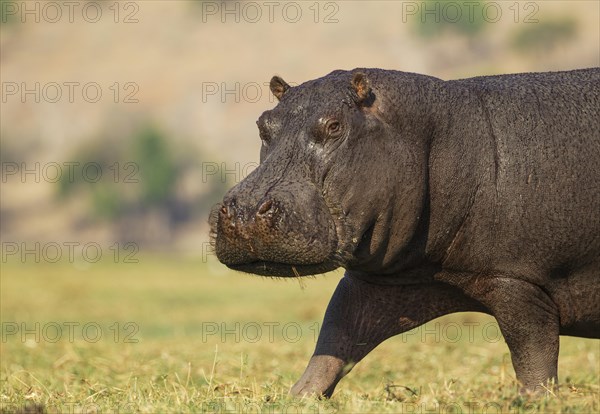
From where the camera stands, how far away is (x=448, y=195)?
19.1 feet

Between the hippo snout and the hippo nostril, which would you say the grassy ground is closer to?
the hippo snout

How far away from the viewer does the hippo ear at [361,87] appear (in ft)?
18.7

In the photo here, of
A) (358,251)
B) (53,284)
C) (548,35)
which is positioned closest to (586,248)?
(358,251)

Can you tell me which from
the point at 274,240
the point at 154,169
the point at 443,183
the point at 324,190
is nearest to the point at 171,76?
the point at 154,169

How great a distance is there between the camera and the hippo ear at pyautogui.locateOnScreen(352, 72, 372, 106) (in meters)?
5.69

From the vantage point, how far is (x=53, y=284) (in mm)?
24562

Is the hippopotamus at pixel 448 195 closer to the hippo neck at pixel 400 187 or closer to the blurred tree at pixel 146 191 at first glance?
the hippo neck at pixel 400 187

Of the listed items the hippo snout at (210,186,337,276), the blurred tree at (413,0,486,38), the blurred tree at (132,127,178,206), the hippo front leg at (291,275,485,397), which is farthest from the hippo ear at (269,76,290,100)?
the blurred tree at (413,0,486,38)

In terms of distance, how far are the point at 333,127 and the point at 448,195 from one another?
2.53 feet

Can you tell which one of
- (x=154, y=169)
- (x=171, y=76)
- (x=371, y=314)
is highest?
(x=171, y=76)

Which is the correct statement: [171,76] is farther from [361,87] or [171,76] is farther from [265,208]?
[265,208]

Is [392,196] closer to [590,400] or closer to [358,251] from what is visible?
[358,251]

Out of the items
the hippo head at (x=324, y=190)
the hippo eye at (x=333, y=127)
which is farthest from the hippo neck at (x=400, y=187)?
the hippo eye at (x=333, y=127)

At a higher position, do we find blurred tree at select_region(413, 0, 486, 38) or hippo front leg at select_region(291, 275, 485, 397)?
blurred tree at select_region(413, 0, 486, 38)
